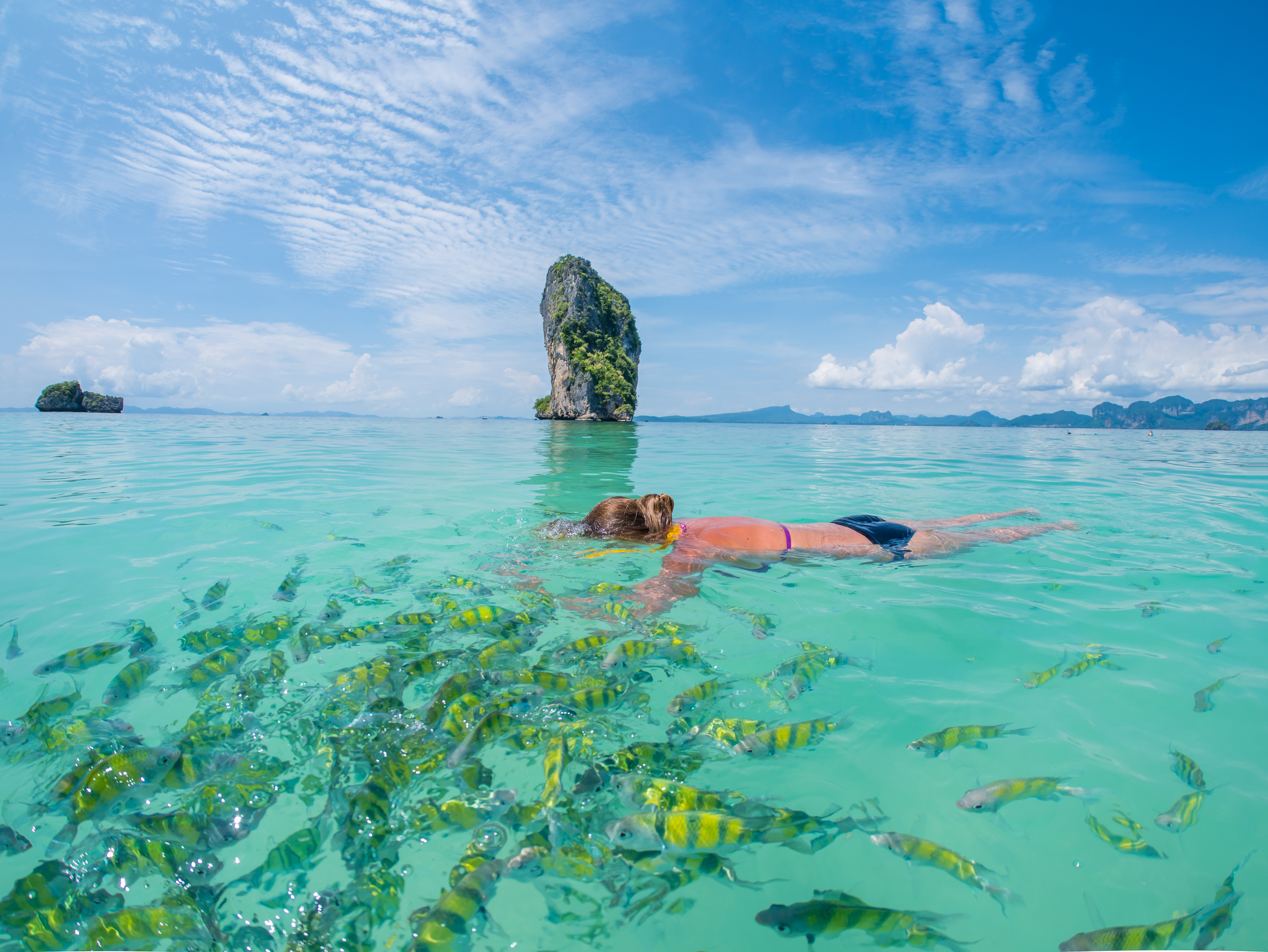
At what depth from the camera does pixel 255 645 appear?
3.94 metres

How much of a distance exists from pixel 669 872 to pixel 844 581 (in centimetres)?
411

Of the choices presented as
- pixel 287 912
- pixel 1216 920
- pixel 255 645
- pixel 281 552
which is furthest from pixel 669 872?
pixel 281 552

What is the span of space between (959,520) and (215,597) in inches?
364

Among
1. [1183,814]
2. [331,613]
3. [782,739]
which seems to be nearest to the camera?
[1183,814]

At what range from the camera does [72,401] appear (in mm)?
80188

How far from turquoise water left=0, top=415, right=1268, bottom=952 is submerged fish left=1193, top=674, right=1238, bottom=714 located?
0.05 m

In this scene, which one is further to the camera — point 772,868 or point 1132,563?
point 1132,563

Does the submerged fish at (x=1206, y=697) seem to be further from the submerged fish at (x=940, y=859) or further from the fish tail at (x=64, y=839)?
the fish tail at (x=64, y=839)

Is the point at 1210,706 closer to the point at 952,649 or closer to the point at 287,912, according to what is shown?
the point at 952,649

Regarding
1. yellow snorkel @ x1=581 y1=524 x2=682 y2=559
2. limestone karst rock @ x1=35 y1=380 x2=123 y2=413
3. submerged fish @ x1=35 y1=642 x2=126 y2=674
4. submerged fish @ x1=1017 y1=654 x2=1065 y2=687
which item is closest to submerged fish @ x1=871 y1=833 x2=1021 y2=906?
submerged fish @ x1=1017 y1=654 x2=1065 y2=687

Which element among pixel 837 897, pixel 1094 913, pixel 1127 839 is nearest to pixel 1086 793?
pixel 1127 839

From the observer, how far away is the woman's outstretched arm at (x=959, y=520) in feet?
24.8

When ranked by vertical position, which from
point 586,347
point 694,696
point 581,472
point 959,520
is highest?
point 586,347

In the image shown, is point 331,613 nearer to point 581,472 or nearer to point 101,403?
point 581,472
